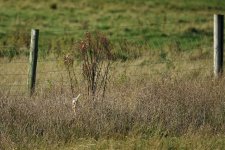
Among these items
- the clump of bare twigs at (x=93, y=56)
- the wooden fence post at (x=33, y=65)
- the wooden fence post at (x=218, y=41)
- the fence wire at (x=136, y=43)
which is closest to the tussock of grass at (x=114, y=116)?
the clump of bare twigs at (x=93, y=56)

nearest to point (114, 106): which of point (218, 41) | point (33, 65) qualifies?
point (33, 65)

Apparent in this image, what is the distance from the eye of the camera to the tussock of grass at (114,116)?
696 cm

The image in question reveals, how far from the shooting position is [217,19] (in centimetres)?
984

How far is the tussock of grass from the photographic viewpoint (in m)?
6.96

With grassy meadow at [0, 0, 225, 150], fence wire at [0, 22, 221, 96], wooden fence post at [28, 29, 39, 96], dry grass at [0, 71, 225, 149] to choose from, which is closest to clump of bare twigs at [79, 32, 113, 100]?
grassy meadow at [0, 0, 225, 150]

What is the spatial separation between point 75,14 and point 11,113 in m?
20.5

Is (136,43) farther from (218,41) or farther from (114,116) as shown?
(114,116)

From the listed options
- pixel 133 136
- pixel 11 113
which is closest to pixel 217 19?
pixel 133 136

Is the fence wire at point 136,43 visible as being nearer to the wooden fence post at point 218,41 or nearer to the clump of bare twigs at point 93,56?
the wooden fence post at point 218,41

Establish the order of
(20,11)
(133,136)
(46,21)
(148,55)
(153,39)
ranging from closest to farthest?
(133,136)
(148,55)
(153,39)
(46,21)
(20,11)

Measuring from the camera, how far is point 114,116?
7.40 m

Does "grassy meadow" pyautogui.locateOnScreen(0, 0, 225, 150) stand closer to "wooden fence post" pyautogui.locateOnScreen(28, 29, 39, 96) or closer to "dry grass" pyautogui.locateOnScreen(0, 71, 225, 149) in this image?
"dry grass" pyautogui.locateOnScreen(0, 71, 225, 149)

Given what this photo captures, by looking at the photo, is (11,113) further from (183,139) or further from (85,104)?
(183,139)

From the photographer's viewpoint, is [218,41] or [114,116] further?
[218,41]
